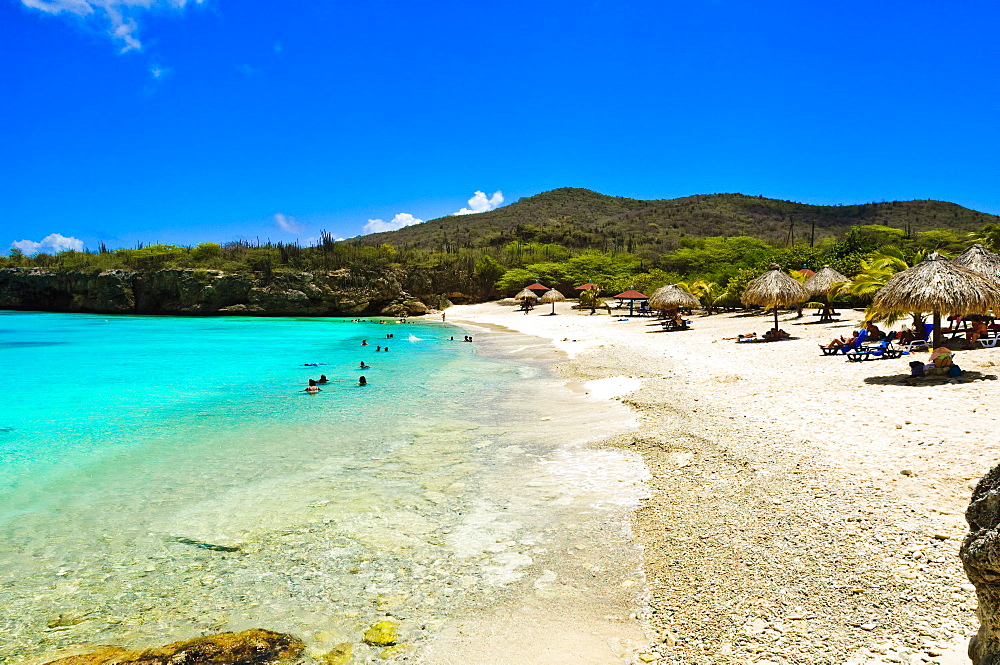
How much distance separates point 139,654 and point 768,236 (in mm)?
92528

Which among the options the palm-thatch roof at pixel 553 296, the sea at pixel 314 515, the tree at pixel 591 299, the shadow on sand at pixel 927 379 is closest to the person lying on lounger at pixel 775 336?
the shadow on sand at pixel 927 379

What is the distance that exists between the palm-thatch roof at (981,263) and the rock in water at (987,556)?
15.4 metres

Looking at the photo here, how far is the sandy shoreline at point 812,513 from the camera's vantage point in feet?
10.5

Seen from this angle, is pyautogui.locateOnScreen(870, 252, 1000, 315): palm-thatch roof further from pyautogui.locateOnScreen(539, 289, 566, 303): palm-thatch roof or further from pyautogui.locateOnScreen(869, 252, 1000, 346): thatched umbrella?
pyautogui.locateOnScreen(539, 289, 566, 303): palm-thatch roof

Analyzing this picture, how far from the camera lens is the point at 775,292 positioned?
64.8 feet

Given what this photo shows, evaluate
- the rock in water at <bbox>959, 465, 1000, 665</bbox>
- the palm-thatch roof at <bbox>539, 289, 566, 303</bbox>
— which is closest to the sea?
the rock in water at <bbox>959, 465, 1000, 665</bbox>

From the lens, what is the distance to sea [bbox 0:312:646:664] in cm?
396

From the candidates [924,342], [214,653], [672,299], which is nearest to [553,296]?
[672,299]

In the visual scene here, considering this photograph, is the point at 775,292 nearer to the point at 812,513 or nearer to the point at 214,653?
the point at 812,513

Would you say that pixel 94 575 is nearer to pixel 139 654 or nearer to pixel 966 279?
pixel 139 654

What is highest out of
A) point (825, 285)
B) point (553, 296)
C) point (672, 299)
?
point (553, 296)

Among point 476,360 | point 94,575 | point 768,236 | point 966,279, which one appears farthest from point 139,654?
point 768,236

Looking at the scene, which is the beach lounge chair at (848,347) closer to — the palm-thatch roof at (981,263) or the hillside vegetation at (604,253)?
the palm-thatch roof at (981,263)

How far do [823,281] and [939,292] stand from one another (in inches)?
509
